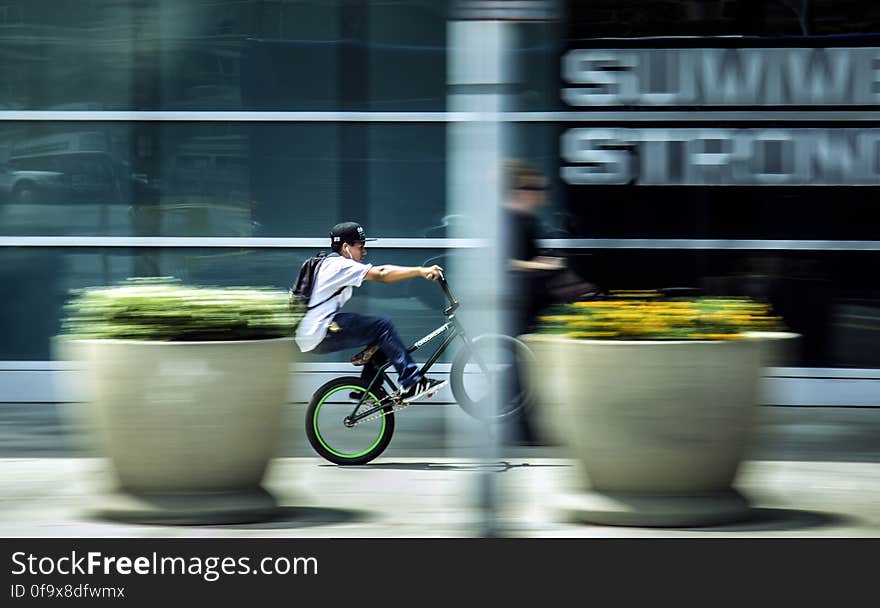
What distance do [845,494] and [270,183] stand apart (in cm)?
612

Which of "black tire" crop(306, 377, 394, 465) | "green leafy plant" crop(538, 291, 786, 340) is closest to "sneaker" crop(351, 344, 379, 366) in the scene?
"black tire" crop(306, 377, 394, 465)

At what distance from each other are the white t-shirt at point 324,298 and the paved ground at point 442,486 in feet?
2.74

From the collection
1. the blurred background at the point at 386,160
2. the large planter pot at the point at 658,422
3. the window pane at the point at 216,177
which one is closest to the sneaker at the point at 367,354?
the large planter pot at the point at 658,422

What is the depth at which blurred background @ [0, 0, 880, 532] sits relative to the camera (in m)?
12.2

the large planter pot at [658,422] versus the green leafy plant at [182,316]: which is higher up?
the green leafy plant at [182,316]

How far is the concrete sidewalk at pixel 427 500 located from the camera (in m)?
6.98

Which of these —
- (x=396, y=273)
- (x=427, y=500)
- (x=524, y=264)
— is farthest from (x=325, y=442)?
(x=524, y=264)

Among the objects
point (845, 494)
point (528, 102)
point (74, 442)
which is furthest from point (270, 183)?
point (845, 494)

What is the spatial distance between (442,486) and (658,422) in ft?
6.65

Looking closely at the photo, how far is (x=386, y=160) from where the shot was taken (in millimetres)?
12570

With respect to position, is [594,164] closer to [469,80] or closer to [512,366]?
[512,366]

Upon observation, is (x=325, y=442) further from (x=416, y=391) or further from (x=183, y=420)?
(x=183, y=420)

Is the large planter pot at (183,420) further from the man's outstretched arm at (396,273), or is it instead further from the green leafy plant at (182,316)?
the man's outstretched arm at (396,273)
